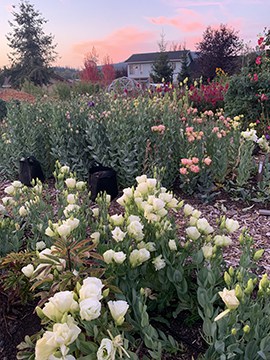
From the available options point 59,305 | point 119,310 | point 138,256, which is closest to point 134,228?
point 138,256

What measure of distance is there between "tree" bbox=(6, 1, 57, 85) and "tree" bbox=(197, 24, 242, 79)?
715 inches

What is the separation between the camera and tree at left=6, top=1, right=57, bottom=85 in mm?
32625

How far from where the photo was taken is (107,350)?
3.34 ft

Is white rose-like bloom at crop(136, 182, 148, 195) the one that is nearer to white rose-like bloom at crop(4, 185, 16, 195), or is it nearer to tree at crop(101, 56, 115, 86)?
white rose-like bloom at crop(4, 185, 16, 195)

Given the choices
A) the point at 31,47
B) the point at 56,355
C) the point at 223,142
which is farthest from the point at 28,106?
the point at 31,47

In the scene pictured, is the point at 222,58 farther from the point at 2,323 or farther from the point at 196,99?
the point at 2,323

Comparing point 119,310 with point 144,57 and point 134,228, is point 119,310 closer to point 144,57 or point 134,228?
point 134,228

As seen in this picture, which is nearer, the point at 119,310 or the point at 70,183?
the point at 119,310

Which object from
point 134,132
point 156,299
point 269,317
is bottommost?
point 156,299

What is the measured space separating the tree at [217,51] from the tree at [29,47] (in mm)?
18159

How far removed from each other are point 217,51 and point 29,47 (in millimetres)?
22271

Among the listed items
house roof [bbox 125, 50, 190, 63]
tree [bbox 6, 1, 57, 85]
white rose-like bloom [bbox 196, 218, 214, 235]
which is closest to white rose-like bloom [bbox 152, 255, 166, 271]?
white rose-like bloom [bbox 196, 218, 214, 235]

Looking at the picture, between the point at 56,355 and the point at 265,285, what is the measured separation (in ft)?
2.61

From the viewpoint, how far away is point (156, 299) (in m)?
1.74
